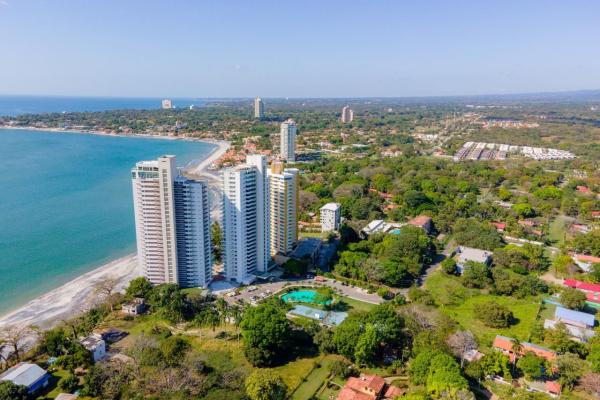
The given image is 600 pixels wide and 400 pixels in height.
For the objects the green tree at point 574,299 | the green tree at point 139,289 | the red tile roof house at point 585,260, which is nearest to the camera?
the green tree at point 574,299

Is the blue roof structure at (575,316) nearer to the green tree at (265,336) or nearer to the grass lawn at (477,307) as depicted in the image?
the grass lawn at (477,307)

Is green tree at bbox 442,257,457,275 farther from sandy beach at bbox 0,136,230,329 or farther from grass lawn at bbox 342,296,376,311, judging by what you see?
sandy beach at bbox 0,136,230,329

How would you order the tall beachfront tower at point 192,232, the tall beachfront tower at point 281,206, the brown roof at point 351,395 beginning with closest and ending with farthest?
the brown roof at point 351,395
the tall beachfront tower at point 192,232
the tall beachfront tower at point 281,206

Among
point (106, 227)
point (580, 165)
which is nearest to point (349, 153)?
point (580, 165)

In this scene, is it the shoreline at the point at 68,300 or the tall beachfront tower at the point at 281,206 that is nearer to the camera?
the shoreline at the point at 68,300

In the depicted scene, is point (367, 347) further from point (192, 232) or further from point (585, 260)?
point (585, 260)

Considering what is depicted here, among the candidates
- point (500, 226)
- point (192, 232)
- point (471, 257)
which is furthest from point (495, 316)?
point (500, 226)

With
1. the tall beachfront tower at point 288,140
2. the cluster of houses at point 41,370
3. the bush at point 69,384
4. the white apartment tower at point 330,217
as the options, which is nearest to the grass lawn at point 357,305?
the white apartment tower at point 330,217

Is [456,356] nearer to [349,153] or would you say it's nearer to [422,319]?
[422,319]
